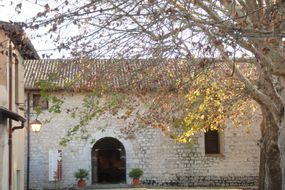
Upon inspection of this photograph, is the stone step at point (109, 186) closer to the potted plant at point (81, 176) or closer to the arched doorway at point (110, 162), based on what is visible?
the potted plant at point (81, 176)

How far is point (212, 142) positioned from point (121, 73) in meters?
17.9

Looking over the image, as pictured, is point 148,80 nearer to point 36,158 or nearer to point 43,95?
point 43,95

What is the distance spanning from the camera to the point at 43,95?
13.5 m

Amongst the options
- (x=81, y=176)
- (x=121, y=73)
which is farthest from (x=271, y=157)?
(x=81, y=176)

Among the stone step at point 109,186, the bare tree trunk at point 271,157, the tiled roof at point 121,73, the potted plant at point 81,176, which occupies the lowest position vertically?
the stone step at point 109,186

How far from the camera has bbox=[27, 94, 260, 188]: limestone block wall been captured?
29.8 meters

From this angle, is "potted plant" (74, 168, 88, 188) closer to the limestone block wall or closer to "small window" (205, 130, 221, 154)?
the limestone block wall

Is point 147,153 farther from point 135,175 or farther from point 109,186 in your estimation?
point 109,186

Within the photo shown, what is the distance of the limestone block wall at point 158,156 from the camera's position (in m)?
29.8

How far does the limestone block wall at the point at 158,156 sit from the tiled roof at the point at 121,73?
13.9m

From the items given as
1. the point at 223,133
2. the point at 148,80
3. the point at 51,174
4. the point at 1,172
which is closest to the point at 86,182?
the point at 51,174

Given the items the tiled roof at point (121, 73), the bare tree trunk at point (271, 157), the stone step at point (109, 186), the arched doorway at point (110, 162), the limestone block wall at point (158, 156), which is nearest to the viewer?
the tiled roof at point (121, 73)

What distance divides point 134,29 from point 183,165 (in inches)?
785

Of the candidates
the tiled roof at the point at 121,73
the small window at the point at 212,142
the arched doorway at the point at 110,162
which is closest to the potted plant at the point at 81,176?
the arched doorway at the point at 110,162
